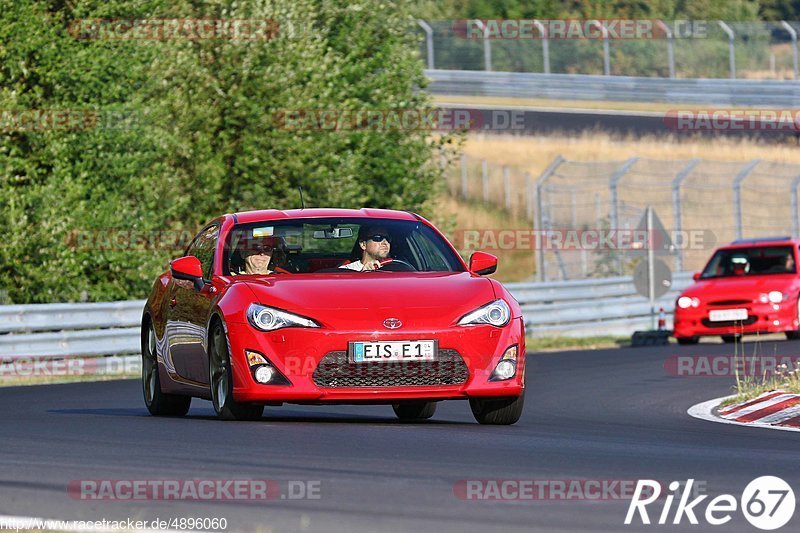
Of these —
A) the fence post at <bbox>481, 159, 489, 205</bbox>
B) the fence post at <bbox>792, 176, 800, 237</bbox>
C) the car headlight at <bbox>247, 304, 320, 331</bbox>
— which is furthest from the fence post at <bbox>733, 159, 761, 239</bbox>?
the car headlight at <bbox>247, 304, 320, 331</bbox>

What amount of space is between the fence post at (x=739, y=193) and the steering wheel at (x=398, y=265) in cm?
2473

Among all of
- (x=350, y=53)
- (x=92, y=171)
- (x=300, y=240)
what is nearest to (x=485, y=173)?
(x=350, y=53)

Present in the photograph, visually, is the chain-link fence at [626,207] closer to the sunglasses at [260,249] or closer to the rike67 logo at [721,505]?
the sunglasses at [260,249]

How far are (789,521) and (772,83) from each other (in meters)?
47.8

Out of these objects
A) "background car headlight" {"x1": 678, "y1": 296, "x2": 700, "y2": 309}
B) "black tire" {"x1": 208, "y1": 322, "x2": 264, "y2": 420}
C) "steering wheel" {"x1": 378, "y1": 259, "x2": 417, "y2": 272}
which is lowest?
"background car headlight" {"x1": 678, "y1": 296, "x2": 700, "y2": 309}

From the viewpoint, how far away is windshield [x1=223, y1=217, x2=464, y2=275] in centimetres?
1243

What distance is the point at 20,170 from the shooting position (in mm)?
26234

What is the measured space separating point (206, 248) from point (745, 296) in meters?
14.4
